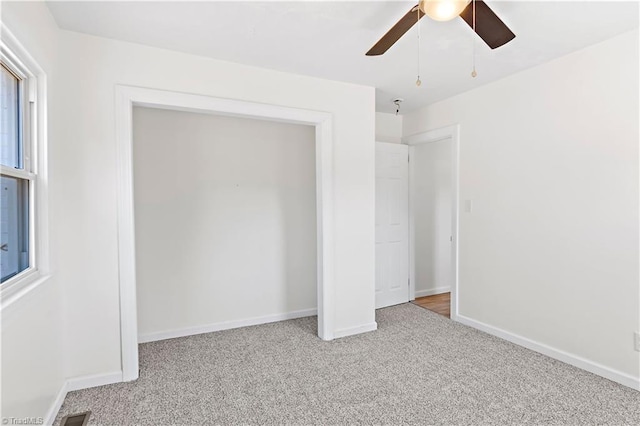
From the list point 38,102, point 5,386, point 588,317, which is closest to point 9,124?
point 38,102

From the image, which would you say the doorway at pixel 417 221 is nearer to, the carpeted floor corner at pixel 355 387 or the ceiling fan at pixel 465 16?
the carpeted floor corner at pixel 355 387

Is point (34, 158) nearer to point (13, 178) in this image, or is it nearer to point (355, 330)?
point (13, 178)

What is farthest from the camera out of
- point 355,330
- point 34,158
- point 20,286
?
point 355,330

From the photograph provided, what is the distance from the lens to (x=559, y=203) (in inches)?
112

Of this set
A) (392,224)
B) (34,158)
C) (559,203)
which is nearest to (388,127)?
(392,224)

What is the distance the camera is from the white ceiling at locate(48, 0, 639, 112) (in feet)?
6.84

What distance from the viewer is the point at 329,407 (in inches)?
86.8

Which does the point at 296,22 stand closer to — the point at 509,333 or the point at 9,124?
the point at 9,124

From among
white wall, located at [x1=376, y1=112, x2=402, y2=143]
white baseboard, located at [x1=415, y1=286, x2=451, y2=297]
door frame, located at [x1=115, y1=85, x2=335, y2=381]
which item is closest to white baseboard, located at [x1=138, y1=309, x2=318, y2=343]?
door frame, located at [x1=115, y1=85, x2=335, y2=381]

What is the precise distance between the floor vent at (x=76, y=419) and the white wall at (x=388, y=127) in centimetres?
382

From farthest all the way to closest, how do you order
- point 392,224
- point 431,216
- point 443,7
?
1. point 431,216
2. point 392,224
3. point 443,7

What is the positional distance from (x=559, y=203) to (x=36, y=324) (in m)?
3.62

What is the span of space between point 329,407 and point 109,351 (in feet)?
5.23

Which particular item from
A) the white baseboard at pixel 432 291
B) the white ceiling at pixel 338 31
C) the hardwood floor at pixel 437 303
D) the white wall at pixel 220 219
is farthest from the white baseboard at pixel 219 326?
the white ceiling at pixel 338 31
